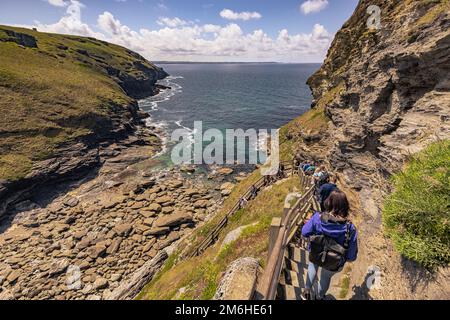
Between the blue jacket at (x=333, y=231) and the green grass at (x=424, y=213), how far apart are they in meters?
1.12

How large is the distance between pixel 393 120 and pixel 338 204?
33.7 feet

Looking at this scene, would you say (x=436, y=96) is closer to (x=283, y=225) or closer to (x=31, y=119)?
(x=283, y=225)

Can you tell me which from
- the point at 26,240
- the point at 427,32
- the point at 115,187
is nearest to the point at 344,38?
the point at 427,32

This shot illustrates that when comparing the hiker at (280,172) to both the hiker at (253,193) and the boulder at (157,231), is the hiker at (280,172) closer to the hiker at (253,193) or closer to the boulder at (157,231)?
the hiker at (253,193)

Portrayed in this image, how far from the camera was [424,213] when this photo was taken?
4.71m

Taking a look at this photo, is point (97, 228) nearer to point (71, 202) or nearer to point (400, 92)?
point (71, 202)

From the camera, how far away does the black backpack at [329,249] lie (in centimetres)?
449

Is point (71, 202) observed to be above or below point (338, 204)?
below

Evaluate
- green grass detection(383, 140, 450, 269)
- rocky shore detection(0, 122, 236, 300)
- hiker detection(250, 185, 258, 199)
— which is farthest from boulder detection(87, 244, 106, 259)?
green grass detection(383, 140, 450, 269)

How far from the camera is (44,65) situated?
7662 cm

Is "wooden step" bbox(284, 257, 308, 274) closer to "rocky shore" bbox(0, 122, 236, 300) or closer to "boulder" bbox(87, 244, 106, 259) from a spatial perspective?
"rocky shore" bbox(0, 122, 236, 300)

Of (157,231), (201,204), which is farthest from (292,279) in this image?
(201,204)

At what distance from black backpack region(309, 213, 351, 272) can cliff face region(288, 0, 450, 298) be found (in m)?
1.59

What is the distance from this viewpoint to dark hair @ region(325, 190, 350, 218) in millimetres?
4613
